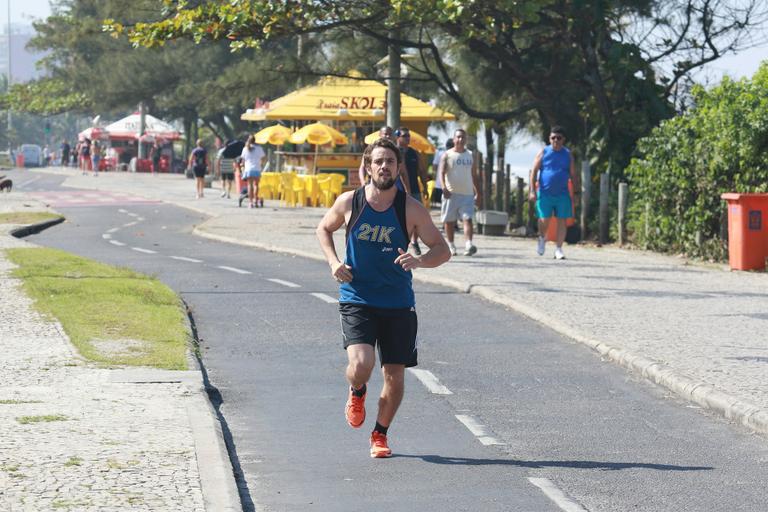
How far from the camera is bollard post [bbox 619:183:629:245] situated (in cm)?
2463

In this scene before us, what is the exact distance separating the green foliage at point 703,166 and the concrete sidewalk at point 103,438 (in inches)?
473

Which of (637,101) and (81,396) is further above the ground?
(637,101)

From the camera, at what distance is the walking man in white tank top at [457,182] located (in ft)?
68.0

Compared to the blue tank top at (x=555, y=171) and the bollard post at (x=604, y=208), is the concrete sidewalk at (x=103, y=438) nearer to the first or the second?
the blue tank top at (x=555, y=171)

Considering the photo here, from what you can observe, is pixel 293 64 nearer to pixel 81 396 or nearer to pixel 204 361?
pixel 204 361

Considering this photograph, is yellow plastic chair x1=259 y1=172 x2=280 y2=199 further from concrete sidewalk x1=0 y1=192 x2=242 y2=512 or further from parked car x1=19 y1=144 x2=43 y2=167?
parked car x1=19 y1=144 x2=43 y2=167

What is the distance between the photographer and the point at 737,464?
804 centimetres

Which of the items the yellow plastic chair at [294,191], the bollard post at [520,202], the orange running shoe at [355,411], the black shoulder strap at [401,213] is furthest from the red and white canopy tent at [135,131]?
the black shoulder strap at [401,213]

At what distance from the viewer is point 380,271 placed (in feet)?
25.9

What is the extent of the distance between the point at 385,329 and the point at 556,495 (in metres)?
1.41

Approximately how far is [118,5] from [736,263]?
46.6 feet

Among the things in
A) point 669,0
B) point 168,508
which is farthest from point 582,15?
point 168,508

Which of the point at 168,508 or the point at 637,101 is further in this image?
the point at 637,101

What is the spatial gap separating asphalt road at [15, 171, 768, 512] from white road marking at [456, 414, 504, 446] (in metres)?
0.01
